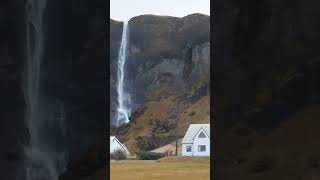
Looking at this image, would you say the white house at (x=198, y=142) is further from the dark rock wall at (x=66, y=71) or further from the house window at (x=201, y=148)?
the dark rock wall at (x=66, y=71)

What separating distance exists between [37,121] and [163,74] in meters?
56.6

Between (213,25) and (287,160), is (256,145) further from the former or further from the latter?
(213,25)

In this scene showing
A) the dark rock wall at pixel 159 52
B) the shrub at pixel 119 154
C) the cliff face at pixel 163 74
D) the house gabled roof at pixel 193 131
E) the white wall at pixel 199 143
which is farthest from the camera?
the dark rock wall at pixel 159 52

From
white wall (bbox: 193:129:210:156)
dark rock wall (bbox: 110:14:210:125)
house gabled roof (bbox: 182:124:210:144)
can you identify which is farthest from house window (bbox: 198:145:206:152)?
dark rock wall (bbox: 110:14:210:125)

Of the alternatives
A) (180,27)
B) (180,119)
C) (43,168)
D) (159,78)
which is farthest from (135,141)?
(43,168)

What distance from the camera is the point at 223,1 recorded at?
3818 mm

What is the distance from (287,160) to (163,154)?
40136mm

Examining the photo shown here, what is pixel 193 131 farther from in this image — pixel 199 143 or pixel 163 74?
pixel 163 74

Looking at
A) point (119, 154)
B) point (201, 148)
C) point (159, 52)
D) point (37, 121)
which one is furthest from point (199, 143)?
point (37, 121)

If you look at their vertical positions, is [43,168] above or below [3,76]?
below

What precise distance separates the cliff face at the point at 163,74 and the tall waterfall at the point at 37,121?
1732 inches

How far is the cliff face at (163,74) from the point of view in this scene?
174 ft

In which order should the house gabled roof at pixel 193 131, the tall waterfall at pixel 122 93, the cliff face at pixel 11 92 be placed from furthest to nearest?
the tall waterfall at pixel 122 93 → the house gabled roof at pixel 193 131 → the cliff face at pixel 11 92

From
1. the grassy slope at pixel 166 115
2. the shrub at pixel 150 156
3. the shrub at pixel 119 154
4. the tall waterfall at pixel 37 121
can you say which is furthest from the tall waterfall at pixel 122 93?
the tall waterfall at pixel 37 121
